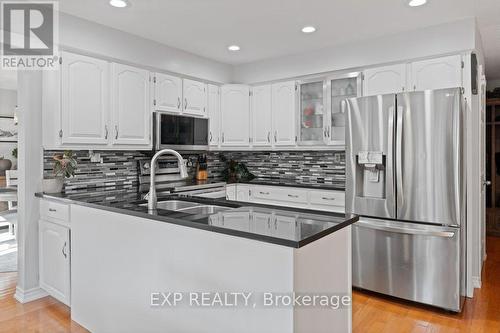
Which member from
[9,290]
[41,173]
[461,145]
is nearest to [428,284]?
[461,145]

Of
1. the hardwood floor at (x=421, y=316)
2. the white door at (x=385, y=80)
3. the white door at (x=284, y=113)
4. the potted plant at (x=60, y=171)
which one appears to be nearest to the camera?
the hardwood floor at (x=421, y=316)

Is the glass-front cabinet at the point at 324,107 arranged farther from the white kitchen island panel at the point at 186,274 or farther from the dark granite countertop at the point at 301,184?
the white kitchen island panel at the point at 186,274

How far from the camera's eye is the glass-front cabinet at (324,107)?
150 inches

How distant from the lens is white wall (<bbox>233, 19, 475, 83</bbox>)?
3104mm

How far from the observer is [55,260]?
2842 mm

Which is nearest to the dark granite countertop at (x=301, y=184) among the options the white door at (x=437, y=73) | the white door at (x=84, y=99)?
the white door at (x=437, y=73)

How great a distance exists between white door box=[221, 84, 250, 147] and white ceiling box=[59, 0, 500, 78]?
0.73 metres

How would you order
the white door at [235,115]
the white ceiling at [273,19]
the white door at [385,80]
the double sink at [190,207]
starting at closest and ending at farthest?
the double sink at [190,207] < the white ceiling at [273,19] < the white door at [385,80] < the white door at [235,115]

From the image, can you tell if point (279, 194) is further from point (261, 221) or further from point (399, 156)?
point (261, 221)

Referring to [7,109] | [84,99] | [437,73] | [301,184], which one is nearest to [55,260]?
[84,99]

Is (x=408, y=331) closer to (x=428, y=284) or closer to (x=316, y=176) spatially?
(x=428, y=284)

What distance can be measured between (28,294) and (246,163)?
303cm

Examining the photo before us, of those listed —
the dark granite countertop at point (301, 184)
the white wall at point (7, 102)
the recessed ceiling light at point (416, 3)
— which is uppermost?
the recessed ceiling light at point (416, 3)

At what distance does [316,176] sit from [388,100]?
5.39 ft
